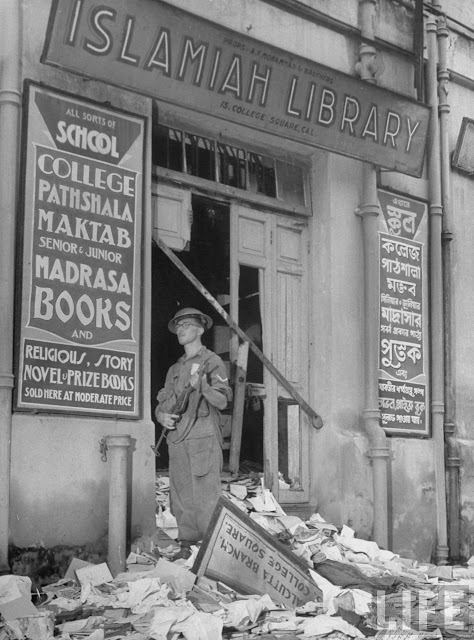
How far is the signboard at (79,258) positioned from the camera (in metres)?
7.39

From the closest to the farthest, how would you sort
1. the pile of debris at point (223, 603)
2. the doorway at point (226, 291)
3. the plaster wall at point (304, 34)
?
1. the pile of debris at point (223, 603)
2. the plaster wall at point (304, 34)
3. the doorway at point (226, 291)

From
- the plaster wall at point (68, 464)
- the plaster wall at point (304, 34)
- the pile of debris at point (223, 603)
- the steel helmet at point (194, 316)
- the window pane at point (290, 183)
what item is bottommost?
the pile of debris at point (223, 603)

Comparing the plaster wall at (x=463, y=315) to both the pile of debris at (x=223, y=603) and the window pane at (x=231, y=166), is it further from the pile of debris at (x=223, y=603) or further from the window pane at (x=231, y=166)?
the window pane at (x=231, y=166)

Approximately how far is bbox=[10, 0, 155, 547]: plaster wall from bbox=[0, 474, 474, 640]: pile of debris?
311 mm

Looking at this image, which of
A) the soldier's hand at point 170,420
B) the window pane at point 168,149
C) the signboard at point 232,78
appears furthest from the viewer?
the window pane at point 168,149

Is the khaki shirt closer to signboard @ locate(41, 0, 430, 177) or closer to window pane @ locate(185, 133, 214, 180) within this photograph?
window pane @ locate(185, 133, 214, 180)

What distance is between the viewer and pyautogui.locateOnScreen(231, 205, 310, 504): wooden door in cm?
945

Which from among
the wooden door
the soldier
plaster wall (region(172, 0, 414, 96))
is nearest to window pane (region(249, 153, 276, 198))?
the wooden door

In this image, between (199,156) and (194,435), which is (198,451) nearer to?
(194,435)

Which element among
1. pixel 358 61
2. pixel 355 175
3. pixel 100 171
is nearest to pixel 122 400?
pixel 100 171

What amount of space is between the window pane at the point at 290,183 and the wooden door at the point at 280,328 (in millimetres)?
210

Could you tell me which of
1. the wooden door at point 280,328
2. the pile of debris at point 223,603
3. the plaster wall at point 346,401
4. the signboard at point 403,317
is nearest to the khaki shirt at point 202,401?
the pile of debris at point 223,603

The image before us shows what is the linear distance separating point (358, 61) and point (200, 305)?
299 centimetres

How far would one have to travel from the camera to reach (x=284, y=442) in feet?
31.5
